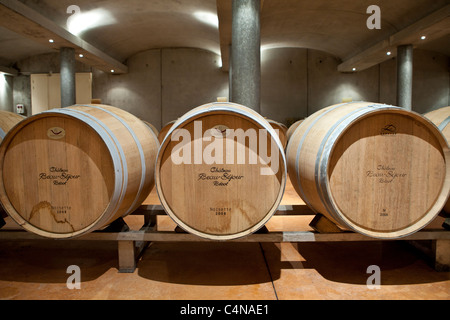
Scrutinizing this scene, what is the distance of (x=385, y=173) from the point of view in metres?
2.12

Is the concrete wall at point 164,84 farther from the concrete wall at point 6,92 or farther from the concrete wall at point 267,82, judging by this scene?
the concrete wall at point 6,92

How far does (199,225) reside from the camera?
2127 mm

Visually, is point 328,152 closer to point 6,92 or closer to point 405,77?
point 405,77

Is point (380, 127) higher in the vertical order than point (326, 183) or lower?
higher

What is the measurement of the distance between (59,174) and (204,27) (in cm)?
1067

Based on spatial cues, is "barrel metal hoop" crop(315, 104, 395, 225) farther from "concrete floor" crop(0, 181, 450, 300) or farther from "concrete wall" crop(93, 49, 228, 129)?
"concrete wall" crop(93, 49, 228, 129)

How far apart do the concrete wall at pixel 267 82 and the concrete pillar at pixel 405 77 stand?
449 centimetres

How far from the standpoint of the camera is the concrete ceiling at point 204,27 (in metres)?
8.70

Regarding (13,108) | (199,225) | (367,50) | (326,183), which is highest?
(367,50)

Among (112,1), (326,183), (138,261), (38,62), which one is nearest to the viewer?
(326,183)

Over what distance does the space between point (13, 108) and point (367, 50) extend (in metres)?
17.2

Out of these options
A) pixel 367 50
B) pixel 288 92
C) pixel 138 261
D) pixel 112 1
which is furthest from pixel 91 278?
pixel 288 92

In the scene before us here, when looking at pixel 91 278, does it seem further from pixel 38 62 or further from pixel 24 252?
pixel 38 62

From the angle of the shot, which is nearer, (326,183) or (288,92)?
(326,183)
